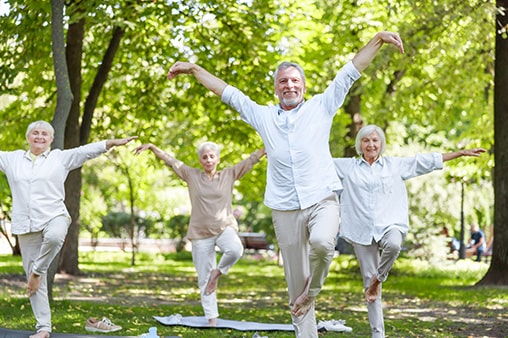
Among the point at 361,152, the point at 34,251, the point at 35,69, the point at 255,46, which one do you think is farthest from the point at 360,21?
the point at 34,251

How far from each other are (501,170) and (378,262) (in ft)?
29.1

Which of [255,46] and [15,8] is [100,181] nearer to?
[255,46]

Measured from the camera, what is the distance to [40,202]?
8.17m

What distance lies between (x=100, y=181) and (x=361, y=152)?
96.8 feet

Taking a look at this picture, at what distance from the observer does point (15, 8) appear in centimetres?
1379

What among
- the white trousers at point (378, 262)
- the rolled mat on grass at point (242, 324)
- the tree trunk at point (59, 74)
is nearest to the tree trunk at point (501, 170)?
the rolled mat on grass at point (242, 324)

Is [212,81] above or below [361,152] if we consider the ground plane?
above

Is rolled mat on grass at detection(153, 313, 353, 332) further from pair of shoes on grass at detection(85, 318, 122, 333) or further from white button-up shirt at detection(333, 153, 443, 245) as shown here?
white button-up shirt at detection(333, 153, 443, 245)

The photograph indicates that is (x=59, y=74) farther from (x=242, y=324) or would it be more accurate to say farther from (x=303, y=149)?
(x=303, y=149)

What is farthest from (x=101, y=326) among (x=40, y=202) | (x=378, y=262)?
(x=378, y=262)

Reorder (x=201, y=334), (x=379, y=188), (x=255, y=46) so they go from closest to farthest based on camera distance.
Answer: (x=379, y=188) → (x=201, y=334) → (x=255, y=46)

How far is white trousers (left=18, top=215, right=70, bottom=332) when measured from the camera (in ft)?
26.6

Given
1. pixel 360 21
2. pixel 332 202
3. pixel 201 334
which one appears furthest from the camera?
pixel 360 21

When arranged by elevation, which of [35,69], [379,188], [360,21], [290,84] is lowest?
[379,188]
